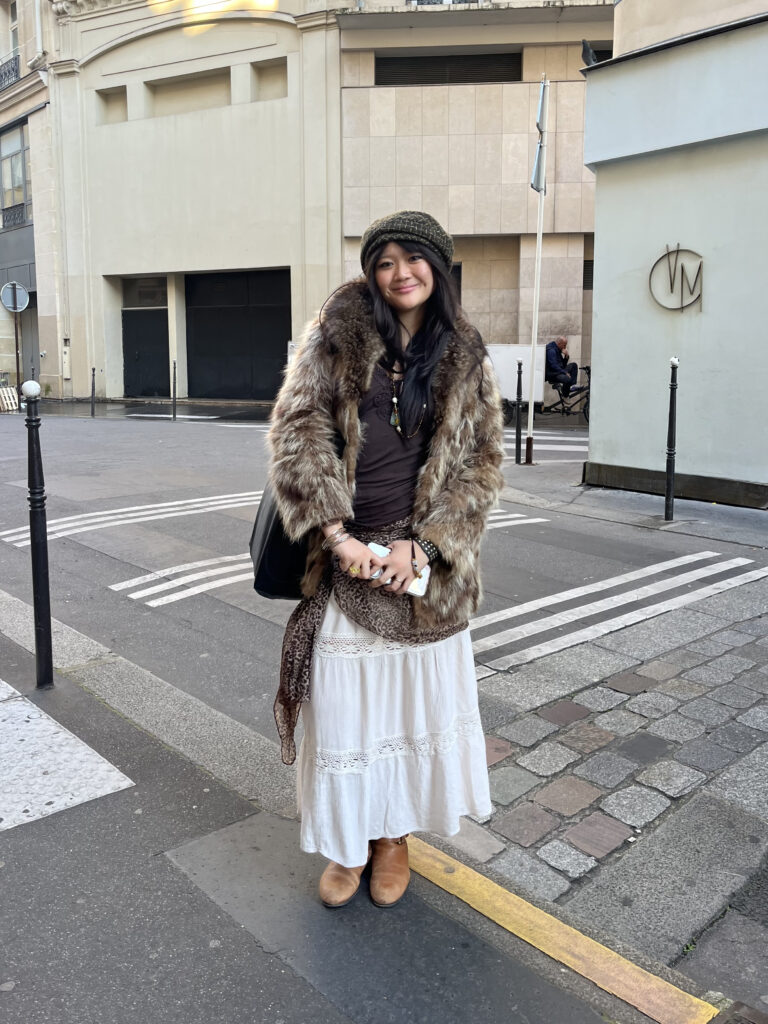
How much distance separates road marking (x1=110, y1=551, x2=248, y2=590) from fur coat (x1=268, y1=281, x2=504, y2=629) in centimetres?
398

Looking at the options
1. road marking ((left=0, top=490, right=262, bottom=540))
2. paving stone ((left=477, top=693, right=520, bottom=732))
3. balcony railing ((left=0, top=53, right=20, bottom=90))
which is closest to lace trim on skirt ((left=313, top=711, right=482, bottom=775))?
paving stone ((left=477, top=693, right=520, bottom=732))

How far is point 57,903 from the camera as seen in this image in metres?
2.79

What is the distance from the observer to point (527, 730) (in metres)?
4.04

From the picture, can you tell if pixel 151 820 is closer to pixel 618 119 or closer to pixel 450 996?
pixel 450 996

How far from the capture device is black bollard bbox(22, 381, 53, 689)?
4.30 metres

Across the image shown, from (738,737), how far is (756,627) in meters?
1.66

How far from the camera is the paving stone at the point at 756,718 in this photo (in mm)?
4070

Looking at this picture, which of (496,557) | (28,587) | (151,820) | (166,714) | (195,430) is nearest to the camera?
(151,820)

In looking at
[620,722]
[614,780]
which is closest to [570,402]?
[620,722]

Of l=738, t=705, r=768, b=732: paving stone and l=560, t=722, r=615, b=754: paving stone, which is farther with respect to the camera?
l=738, t=705, r=768, b=732: paving stone

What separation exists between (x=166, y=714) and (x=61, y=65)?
28.1 meters

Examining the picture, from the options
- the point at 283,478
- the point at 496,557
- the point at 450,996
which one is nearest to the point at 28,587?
the point at 496,557

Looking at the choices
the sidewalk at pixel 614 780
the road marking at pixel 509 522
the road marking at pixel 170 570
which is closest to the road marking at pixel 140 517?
the road marking at pixel 170 570

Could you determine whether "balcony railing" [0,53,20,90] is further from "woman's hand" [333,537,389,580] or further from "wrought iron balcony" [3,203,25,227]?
"woman's hand" [333,537,389,580]
